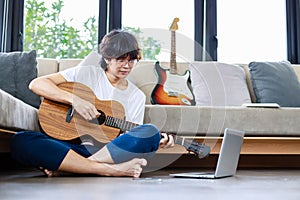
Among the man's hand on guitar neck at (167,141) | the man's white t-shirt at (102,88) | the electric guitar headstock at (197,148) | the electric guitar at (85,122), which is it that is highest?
the man's white t-shirt at (102,88)

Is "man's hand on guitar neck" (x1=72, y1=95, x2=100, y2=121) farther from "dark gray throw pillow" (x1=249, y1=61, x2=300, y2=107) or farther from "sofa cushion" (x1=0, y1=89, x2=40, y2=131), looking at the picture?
"dark gray throw pillow" (x1=249, y1=61, x2=300, y2=107)

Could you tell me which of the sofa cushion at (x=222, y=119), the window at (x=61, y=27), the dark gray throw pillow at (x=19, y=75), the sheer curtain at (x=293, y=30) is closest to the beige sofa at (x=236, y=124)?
the sofa cushion at (x=222, y=119)

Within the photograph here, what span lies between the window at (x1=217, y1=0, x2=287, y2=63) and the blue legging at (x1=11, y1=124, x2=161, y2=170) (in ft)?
6.13

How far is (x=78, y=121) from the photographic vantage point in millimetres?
1853

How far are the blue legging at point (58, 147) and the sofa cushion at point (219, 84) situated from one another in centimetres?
108

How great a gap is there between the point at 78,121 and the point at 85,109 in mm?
66

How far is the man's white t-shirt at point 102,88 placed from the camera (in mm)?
1926

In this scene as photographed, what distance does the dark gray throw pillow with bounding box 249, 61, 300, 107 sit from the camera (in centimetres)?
281

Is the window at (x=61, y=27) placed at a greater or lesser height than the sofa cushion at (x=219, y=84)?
greater

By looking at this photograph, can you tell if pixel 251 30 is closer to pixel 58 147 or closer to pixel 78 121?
pixel 78 121

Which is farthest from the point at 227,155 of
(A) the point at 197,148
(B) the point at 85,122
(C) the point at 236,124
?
(C) the point at 236,124

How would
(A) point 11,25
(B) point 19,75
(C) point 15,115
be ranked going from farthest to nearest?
(A) point 11,25, (B) point 19,75, (C) point 15,115

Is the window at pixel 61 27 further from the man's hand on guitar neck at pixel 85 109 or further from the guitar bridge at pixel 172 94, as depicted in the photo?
the man's hand on guitar neck at pixel 85 109

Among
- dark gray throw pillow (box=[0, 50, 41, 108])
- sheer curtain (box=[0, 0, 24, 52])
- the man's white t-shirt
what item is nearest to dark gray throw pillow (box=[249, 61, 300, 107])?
the man's white t-shirt
